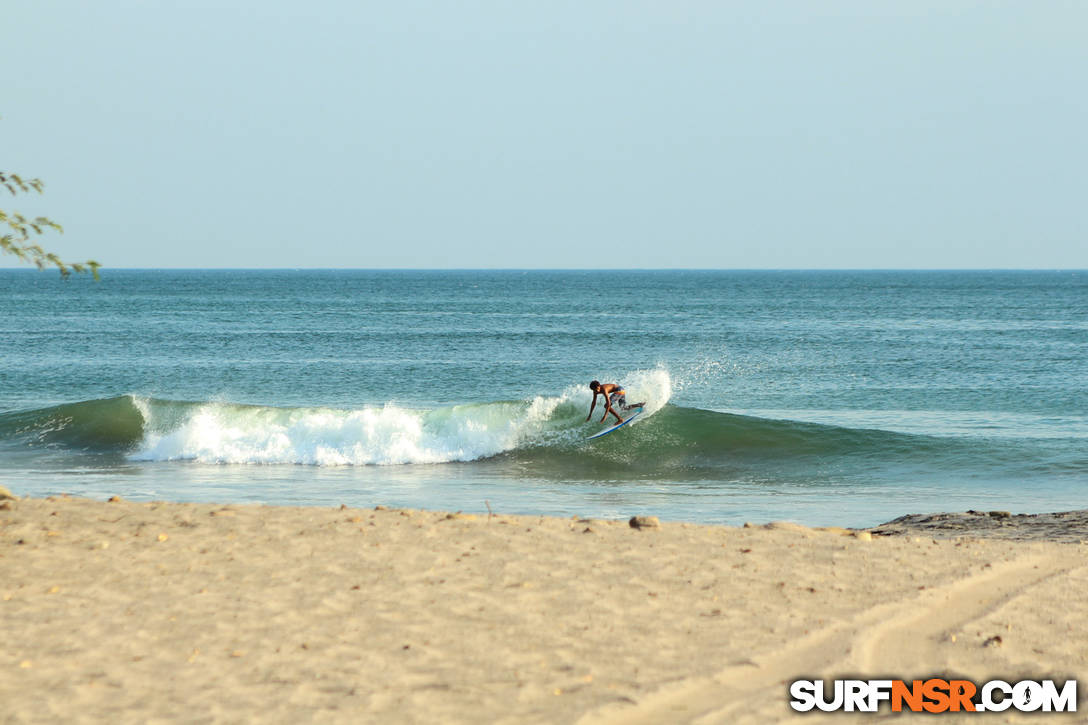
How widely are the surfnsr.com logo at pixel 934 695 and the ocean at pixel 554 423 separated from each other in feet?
23.2

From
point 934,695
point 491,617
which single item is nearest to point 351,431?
point 491,617

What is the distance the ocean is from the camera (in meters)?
16.1

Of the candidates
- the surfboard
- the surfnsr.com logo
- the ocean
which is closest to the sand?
the surfnsr.com logo

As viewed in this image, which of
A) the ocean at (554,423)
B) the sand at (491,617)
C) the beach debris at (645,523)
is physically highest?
the sand at (491,617)

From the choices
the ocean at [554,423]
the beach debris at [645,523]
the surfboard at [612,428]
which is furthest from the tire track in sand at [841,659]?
the surfboard at [612,428]

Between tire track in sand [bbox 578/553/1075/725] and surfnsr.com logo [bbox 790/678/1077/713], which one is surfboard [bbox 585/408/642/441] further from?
surfnsr.com logo [bbox 790/678/1077/713]

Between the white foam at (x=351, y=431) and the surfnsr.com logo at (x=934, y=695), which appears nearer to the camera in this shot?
the surfnsr.com logo at (x=934, y=695)

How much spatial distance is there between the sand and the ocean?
147 inches

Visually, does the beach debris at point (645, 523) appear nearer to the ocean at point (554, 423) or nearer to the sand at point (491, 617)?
the sand at point (491, 617)

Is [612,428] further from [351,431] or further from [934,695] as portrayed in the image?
[934,695]

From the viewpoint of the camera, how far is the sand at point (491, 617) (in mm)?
5707

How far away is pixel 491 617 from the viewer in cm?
719

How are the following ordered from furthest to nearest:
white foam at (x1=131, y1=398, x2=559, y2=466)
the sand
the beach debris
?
1. white foam at (x1=131, y1=398, x2=559, y2=466)
2. the beach debris
3. the sand

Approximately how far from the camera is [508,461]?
66.2 feet
